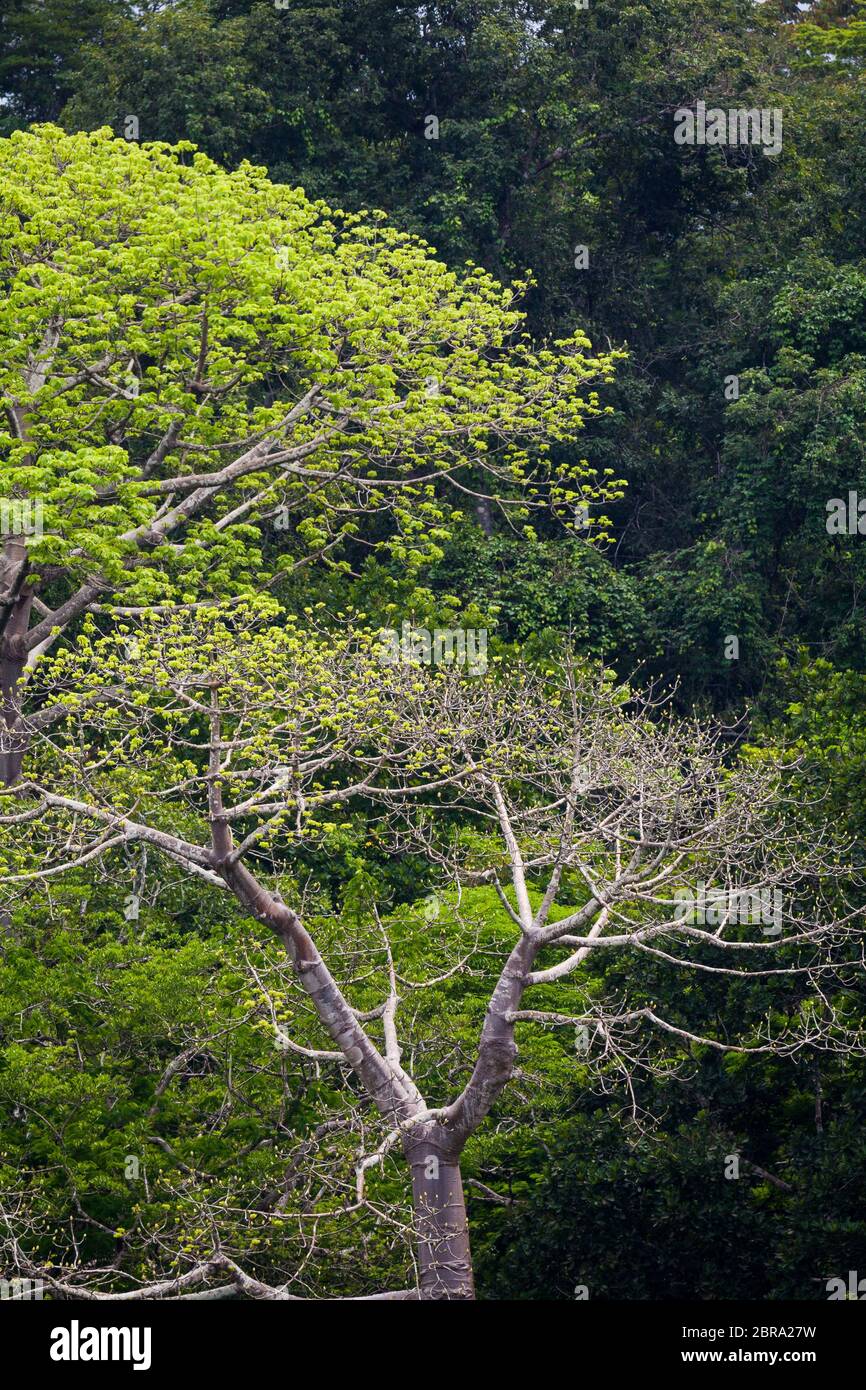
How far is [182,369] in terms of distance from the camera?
2650cm

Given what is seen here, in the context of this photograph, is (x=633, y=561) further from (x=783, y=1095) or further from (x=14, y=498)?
(x=783, y=1095)

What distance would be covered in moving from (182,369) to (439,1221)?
13.9m

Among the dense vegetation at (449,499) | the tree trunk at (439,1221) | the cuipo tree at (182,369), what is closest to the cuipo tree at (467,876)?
the tree trunk at (439,1221)

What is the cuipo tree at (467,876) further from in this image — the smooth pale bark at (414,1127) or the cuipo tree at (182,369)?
the cuipo tree at (182,369)

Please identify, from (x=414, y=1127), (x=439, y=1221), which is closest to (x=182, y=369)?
(x=414, y=1127)

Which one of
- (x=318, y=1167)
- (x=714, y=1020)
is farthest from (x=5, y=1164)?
(x=714, y=1020)

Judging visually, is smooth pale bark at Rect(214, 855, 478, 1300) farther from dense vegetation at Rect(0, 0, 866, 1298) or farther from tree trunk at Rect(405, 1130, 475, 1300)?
dense vegetation at Rect(0, 0, 866, 1298)

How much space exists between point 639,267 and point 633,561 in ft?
17.2

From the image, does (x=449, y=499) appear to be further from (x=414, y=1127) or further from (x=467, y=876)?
(x=414, y=1127)

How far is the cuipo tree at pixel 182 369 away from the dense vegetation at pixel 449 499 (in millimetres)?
109

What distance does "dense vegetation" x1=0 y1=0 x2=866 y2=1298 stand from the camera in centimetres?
1686

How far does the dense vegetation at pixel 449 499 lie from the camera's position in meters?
16.9

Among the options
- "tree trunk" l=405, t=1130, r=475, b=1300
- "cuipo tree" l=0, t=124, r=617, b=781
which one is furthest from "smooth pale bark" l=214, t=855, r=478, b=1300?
"cuipo tree" l=0, t=124, r=617, b=781
